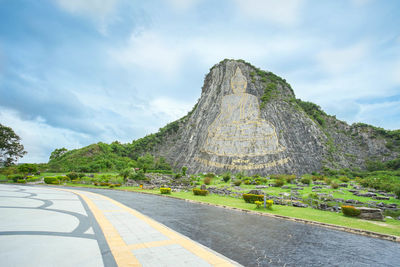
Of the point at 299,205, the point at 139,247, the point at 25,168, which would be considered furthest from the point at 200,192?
the point at 25,168

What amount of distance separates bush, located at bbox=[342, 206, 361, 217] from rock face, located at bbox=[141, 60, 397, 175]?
86.8 feet

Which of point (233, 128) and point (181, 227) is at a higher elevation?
point (233, 128)

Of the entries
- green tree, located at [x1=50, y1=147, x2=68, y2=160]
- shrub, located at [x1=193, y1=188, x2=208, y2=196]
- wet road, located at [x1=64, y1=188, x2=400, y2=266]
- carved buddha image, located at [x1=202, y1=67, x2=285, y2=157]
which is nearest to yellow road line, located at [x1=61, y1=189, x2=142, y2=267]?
wet road, located at [x1=64, y1=188, x2=400, y2=266]

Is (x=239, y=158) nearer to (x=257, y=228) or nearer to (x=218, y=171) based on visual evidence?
(x=218, y=171)

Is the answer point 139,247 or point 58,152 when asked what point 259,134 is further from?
point 58,152

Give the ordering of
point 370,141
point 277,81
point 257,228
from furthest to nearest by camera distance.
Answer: point 277,81
point 370,141
point 257,228

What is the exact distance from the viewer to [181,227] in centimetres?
797

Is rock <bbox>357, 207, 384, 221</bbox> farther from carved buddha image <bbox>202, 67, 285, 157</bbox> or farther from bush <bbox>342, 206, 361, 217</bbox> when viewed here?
carved buddha image <bbox>202, 67, 285, 157</bbox>

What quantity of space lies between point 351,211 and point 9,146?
58.2 meters

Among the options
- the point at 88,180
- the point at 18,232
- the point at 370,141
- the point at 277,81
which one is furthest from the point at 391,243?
the point at 277,81

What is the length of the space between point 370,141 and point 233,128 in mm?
32824

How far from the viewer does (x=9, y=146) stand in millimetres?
41781

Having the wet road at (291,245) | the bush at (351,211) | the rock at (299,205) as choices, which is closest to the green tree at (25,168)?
the wet road at (291,245)

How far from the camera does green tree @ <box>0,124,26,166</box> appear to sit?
4108 centimetres
